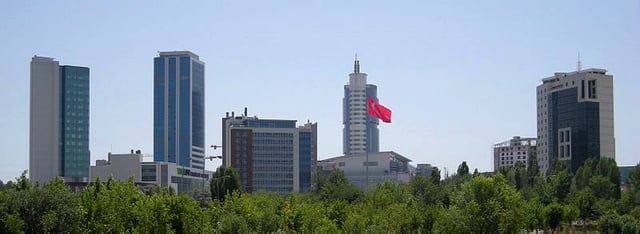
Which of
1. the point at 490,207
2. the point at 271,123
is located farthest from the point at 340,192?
the point at 271,123

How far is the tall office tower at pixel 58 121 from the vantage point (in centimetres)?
17300

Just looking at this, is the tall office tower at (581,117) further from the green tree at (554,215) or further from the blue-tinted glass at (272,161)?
the green tree at (554,215)

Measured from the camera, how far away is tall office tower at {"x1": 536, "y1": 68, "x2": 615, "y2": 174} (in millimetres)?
145125

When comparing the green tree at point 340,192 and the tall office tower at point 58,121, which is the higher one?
the tall office tower at point 58,121

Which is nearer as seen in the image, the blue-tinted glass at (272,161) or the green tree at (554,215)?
the green tree at (554,215)

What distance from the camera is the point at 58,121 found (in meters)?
178

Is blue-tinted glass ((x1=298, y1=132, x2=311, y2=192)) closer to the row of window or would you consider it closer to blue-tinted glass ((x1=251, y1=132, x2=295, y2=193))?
blue-tinted glass ((x1=251, y1=132, x2=295, y2=193))

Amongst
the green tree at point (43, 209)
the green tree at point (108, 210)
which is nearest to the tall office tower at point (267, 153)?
the green tree at point (108, 210)

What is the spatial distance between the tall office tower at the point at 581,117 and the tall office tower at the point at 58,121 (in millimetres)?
94731

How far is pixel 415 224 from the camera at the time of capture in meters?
54.2

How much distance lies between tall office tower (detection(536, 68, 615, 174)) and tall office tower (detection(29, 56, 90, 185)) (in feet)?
311

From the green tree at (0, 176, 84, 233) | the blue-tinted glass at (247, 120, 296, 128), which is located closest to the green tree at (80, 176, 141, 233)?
the green tree at (0, 176, 84, 233)

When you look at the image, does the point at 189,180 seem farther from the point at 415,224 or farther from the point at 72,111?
the point at 415,224

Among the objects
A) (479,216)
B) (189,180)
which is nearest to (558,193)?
(479,216)
